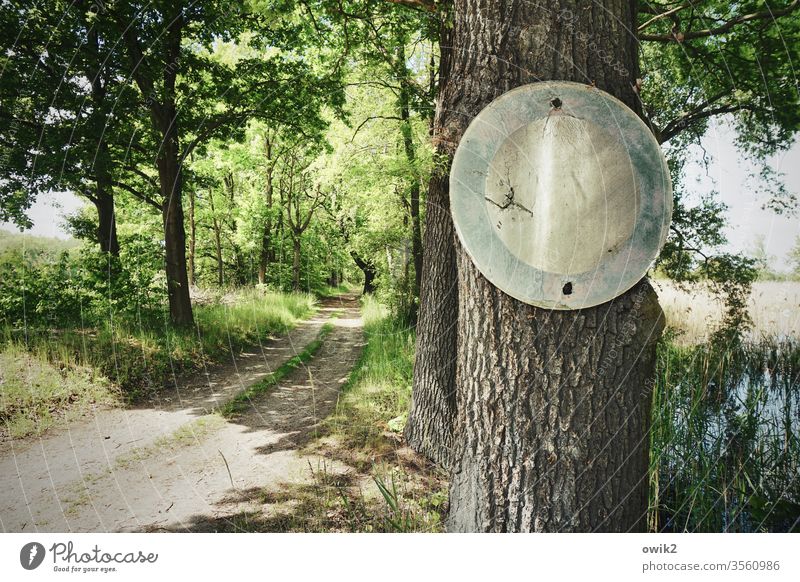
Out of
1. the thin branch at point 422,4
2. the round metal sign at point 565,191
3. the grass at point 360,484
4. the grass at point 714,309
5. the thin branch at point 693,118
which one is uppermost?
the thin branch at point 422,4

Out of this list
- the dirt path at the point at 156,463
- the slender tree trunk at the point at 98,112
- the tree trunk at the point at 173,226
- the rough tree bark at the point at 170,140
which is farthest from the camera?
the tree trunk at the point at 173,226

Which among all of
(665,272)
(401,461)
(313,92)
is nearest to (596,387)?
(401,461)

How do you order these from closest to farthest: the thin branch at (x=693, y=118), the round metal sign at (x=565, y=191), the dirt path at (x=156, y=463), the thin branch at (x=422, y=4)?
the round metal sign at (x=565, y=191) < the dirt path at (x=156, y=463) < the thin branch at (x=422, y=4) < the thin branch at (x=693, y=118)

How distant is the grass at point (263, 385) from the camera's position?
3.23m

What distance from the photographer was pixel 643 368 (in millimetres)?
1509

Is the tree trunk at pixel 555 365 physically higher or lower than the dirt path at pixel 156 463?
higher

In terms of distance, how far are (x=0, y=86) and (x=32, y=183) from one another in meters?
0.53

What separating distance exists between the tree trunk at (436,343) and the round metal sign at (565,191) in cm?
134

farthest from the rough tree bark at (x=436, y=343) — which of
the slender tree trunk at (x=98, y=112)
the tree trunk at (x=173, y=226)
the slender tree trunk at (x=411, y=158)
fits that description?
the tree trunk at (x=173, y=226)

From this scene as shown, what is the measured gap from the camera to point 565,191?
4.77ft

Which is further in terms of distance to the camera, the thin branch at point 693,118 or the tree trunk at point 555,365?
the thin branch at point 693,118

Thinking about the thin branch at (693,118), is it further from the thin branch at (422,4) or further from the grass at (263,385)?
the grass at (263,385)

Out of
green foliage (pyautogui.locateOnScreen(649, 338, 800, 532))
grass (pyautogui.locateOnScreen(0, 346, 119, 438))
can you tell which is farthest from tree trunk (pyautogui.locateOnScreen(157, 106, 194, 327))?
green foliage (pyautogui.locateOnScreen(649, 338, 800, 532))

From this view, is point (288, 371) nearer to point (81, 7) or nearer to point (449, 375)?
point (449, 375)
